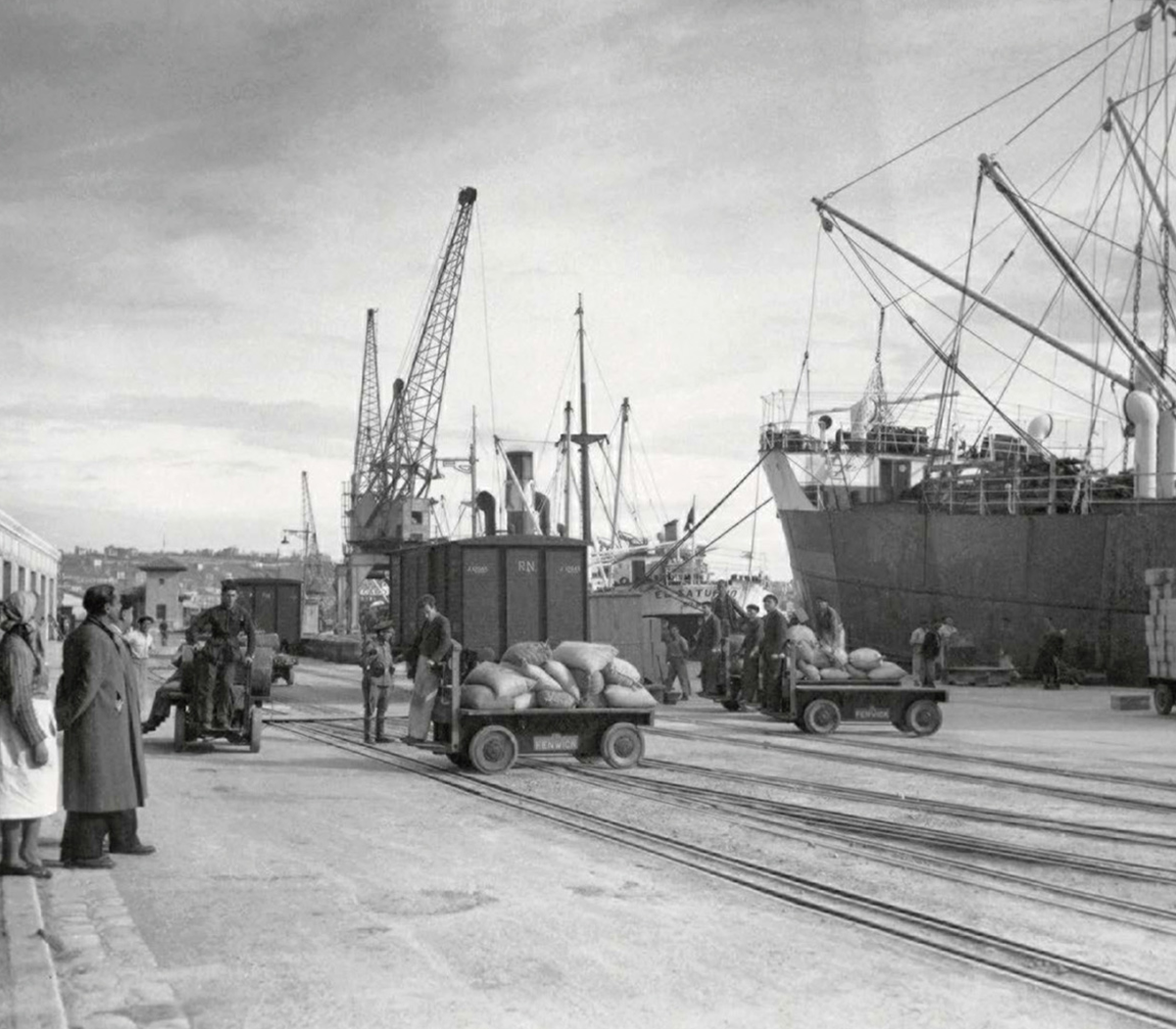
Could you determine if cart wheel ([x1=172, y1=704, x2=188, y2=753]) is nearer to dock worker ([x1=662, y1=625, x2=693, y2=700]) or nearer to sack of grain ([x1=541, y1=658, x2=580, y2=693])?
sack of grain ([x1=541, y1=658, x2=580, y2=693])

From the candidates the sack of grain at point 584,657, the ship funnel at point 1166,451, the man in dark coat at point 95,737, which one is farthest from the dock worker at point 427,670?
the ship funnel at point 1166,451

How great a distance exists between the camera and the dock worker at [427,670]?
1375 centimetres

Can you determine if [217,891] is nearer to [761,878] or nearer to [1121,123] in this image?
[761,878]

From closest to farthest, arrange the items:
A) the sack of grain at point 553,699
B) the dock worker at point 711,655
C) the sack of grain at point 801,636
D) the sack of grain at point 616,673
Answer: the sack of grain at point 553,699 < the sack of grain at point 616,673 < the sack of grain at point 801,636 < the dock worker at point 711,655

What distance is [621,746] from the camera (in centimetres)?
1350

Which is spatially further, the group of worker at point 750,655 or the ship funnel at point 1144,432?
the ship funnel at point 1144,432

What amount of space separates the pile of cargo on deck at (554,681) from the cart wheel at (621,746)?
232mm

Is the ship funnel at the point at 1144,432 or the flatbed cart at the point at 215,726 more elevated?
the ship funnel at the point at 1144,432

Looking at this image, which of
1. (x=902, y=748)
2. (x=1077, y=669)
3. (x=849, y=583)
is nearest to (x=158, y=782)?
(x=902, y=748)

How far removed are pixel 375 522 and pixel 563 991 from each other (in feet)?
257

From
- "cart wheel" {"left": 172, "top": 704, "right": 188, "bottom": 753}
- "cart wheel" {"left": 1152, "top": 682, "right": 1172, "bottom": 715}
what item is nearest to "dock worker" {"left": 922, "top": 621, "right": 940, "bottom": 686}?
"cart wheel" {"left": 1152, "top": 682, "right": 1172, "bottom": 715}

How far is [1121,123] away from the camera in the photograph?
1380 inches

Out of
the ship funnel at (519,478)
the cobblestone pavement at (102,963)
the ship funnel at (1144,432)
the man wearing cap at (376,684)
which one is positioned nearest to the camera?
the cobblestone pavement at (102,963)

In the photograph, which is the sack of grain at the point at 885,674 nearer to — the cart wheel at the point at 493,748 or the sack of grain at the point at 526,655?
the sack of grain at the point at 526,655
